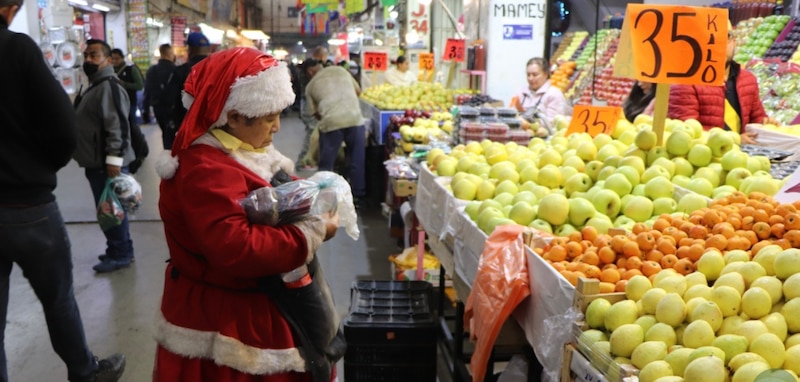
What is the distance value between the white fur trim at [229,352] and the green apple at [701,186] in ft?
6.04

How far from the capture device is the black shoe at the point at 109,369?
3.44m

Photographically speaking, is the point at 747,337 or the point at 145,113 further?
the point at 145,113

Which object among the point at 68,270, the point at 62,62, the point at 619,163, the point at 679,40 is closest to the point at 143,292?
the point at 68,270

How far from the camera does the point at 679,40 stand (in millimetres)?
3293

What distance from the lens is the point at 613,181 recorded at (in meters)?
3.01

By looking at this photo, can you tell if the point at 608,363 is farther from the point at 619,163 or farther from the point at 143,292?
the point at 143,292

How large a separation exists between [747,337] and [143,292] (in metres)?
4.43

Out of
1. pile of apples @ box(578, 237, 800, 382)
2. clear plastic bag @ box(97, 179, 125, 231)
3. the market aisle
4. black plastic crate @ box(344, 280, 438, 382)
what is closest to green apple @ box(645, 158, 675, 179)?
pile of apples @ box(578, 237, 800, 382)

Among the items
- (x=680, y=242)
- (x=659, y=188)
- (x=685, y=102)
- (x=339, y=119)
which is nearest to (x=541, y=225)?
(x=659, y=188)

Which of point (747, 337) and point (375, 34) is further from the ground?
point (375, 34)

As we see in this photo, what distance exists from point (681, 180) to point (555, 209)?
0.61 meters

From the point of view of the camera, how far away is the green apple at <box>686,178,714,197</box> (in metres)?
2.88

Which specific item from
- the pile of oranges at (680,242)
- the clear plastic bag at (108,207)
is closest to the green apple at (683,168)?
the pile of oranges at (680,242)

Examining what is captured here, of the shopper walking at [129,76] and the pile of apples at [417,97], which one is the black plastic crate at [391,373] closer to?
the pile of apples at [417,97]
